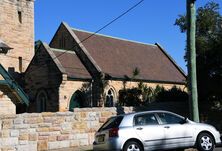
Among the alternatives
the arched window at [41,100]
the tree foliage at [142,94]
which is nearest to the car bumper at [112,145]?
the tree foliage at [142,94]

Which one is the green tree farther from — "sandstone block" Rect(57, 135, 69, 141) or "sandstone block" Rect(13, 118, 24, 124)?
"sandstone block" Rect(13, 118, 24, 124)

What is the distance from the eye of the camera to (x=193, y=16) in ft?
57.7

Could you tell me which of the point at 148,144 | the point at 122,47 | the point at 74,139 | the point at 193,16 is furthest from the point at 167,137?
the point at 122,47

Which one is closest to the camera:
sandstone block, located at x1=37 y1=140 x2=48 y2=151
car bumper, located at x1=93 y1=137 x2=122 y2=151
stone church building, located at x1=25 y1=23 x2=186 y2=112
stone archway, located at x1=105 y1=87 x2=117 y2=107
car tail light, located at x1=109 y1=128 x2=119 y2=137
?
car bumper, located at x1=93 y1=137 x2=122 y2=151

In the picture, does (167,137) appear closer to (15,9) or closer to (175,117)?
(175,117)

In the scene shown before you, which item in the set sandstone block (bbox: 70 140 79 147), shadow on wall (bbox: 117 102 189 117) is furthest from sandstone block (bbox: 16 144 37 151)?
shadow on wall (bbox: 117 102 189 117)

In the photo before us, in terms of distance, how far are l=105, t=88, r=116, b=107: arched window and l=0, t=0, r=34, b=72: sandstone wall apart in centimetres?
943

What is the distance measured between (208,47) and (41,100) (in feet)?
47.4

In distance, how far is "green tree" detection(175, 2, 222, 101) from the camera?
27.0 meters

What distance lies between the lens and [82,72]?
36.1 m

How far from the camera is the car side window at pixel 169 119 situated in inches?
625

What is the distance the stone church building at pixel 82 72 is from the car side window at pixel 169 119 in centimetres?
1808

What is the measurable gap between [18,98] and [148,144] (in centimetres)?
1202

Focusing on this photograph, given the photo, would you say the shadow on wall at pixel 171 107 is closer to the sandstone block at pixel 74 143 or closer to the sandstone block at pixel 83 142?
the sandstone block at pixel 83 142
